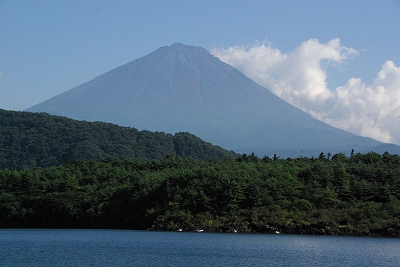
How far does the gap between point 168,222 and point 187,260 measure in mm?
19770

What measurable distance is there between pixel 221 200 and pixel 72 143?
2605 inches

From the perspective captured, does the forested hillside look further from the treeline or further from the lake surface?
the lake surface

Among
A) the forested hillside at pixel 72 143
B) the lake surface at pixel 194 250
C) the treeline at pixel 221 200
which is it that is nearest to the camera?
the lake surface at pixel 194 250

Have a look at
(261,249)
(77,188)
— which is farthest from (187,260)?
(77,188)

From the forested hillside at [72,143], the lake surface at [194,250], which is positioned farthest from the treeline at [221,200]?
the forested hillside at [72,143]

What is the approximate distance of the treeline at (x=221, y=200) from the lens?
4738cm

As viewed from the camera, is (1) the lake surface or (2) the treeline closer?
(1) the lake surface

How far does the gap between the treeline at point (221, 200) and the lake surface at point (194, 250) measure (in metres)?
4.00

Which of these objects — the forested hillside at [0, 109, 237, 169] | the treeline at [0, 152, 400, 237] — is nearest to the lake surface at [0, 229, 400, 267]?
the treeline at [0, 152, 400, 237]

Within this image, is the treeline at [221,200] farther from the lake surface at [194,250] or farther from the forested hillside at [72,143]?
the forested hillside at [72,143]

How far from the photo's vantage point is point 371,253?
3378cm

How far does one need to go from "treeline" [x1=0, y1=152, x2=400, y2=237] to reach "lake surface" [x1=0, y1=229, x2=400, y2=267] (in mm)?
4003

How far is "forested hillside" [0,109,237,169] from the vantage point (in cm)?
10688

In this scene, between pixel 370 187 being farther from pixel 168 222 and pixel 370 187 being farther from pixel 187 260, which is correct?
pixel 187 260
